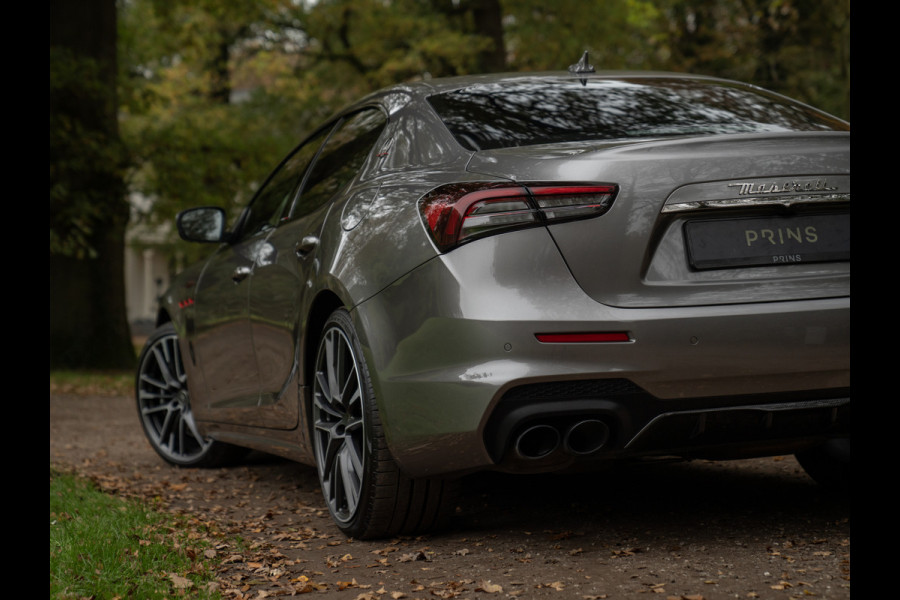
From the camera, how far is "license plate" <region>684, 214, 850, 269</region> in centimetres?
347

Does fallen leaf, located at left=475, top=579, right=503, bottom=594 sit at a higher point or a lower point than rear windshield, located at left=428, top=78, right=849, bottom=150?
lower

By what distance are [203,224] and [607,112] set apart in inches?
99.1

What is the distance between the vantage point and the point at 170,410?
662 centimetres

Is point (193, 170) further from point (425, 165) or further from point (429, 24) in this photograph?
point (425, 165)

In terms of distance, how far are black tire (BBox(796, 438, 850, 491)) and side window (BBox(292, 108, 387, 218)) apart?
233 centimetres

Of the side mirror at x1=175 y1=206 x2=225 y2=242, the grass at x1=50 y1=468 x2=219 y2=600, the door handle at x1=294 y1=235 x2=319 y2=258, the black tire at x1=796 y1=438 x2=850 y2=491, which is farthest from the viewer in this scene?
the side mirror at x1=175 y1=206 x2=225 y2=242

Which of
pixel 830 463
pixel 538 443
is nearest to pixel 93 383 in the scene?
pixel 830 463

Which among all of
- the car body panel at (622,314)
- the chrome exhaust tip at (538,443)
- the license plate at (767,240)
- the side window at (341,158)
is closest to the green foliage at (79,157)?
the side window at (341,158)

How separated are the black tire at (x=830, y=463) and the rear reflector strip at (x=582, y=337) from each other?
1845 mm

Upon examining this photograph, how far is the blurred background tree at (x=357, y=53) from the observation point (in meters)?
18.4

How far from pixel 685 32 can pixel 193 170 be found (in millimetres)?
12003

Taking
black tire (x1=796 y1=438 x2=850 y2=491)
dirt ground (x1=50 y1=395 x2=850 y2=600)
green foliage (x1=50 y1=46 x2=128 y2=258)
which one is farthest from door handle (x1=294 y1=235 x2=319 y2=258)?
green foliage (x1=50 y1=46 x2=128 y2=258)

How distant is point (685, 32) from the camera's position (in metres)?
24.2

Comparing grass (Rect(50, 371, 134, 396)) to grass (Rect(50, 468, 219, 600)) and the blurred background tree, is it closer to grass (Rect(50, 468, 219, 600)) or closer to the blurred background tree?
the blurred background tree
